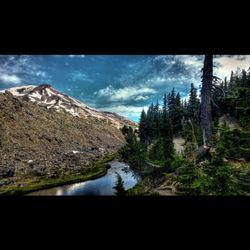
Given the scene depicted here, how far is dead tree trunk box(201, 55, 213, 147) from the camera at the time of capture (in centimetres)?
711

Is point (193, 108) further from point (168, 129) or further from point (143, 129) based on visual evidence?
point (143, 129)

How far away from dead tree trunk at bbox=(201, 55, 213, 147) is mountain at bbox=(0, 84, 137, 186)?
10.5m

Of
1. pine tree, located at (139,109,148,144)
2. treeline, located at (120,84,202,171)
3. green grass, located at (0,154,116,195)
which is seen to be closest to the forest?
treeline, located at (120,84,202,171)

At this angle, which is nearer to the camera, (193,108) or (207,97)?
(207,97)

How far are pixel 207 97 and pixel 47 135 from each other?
2526 cm

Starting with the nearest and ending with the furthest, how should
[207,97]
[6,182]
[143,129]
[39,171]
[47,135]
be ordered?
[207,97]
[6,182]
[39,171]
[143,129]
[47,135]

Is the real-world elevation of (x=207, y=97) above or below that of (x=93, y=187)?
above

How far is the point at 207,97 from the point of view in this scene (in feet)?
23.4

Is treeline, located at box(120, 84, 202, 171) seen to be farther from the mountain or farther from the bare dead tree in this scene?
the mountain

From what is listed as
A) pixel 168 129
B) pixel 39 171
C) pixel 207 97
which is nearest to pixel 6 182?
pixel 39 171
